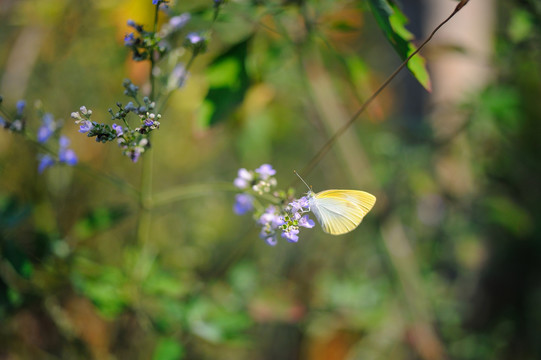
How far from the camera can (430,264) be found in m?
2.11

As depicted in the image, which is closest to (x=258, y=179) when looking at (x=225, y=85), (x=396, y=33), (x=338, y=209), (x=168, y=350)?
(x=338, y=209)

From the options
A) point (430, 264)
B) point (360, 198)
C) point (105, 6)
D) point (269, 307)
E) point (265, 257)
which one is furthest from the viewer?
point (265, 257)

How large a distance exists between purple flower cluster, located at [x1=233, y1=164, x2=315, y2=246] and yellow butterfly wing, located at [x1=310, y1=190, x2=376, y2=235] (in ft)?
0.10

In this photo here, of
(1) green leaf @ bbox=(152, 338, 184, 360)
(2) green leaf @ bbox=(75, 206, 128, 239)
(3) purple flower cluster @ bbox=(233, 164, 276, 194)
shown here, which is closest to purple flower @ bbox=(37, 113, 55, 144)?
(2) green leaf @ bbox=(75, 206, 128, 239)

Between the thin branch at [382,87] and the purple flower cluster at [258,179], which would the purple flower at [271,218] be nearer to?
the purple flower cluster at [258,179]

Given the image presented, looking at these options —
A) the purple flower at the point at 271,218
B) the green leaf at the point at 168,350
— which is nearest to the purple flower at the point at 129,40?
the purple flower at the point at 271,218

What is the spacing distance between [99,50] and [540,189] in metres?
2.49

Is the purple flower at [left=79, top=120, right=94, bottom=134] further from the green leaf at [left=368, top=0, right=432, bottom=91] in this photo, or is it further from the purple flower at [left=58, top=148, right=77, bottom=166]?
the green leaf at [left=368, top=0, right=432, bottom=91]

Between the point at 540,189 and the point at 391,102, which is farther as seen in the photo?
the point at 391,102

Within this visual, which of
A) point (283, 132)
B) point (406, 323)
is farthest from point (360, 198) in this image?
point (283, 132)

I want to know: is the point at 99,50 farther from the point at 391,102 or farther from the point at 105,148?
the point at 391,102

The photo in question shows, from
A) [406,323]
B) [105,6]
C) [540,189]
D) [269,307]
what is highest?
[540,189]

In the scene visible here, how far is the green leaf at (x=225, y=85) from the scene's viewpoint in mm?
1170

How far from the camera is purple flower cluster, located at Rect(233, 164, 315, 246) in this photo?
836mm
